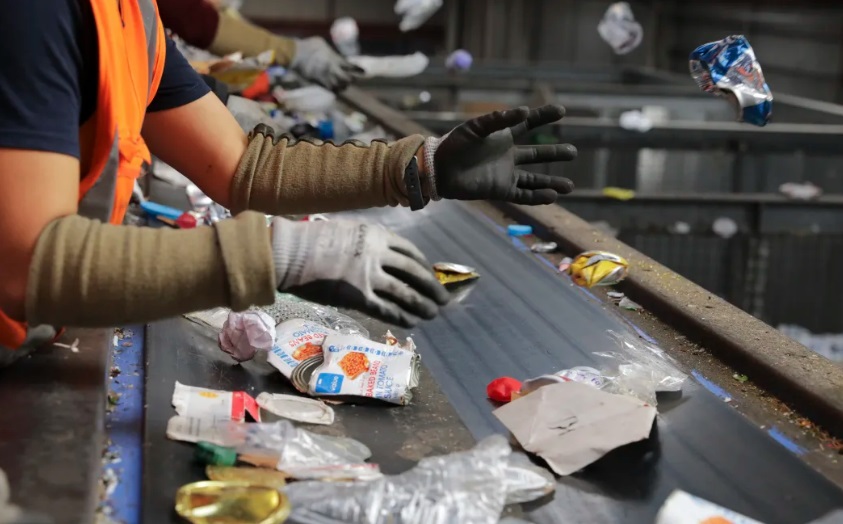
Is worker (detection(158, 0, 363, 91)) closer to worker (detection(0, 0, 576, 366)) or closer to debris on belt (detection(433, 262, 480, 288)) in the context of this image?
debris on belt (detection(433, 262, 480, 288))

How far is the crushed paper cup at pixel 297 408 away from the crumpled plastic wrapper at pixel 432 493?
220 millimetres

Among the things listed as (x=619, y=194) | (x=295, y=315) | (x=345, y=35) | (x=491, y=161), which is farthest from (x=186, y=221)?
(x=345, y=35)

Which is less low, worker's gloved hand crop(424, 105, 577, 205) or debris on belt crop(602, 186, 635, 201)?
worker's gloved hand crop(424, 105, 577, 205)

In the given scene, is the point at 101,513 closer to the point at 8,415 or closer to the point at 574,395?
the point at 8,415

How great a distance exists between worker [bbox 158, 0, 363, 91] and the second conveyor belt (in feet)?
5.57

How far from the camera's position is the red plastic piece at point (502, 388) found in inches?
63.0

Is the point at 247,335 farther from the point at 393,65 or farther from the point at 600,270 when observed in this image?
the point at 393,65

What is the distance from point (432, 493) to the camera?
1.24 m

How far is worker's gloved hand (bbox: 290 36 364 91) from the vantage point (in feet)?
13.5

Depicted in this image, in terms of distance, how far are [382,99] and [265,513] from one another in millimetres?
4762

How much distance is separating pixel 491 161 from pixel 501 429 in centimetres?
51

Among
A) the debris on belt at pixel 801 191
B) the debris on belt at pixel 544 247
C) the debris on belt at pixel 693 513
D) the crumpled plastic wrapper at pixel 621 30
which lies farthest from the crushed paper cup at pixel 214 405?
the crumpled plastic wrapper at pixel 621 30

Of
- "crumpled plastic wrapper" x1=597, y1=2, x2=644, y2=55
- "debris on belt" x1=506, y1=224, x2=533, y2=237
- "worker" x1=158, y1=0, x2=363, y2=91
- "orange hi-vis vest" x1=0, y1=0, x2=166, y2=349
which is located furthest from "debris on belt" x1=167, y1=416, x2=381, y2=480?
"crumpled plastic wrapper" x1=597, y1=2, x2=644, y2=55

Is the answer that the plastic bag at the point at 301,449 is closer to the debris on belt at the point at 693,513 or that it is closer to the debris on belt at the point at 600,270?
the debris on belt at the point at 693,513
